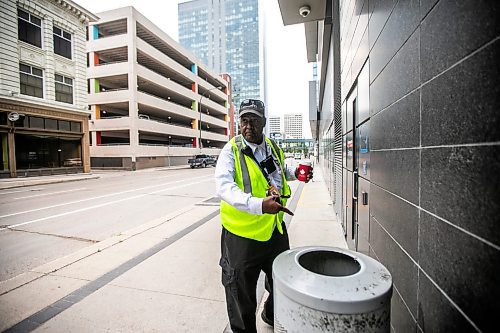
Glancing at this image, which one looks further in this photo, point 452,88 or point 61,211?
point 61,211

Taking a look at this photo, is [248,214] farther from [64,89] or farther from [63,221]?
[64,89]

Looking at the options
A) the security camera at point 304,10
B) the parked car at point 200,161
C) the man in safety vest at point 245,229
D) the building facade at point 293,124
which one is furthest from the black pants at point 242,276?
the building facade at point 293,124

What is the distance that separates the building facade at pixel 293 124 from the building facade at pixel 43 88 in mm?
117744

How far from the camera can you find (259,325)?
2684 millimetres

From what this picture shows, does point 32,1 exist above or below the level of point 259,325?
above

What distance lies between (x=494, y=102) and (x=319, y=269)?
126 centimetres

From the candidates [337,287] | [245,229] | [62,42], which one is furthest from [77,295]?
[62,42]

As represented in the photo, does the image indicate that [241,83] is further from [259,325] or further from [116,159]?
[259,325]

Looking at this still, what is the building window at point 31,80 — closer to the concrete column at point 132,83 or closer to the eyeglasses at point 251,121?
the concrete column at point 132,83

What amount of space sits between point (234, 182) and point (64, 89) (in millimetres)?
26686

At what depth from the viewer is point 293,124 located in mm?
140625

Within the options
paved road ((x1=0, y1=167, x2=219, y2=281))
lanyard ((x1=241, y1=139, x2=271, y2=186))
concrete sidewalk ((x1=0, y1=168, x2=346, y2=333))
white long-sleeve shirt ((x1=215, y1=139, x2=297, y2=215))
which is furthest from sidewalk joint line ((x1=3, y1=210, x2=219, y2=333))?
lanyard ((x1=241, y1=139, x2=271, y2=186))

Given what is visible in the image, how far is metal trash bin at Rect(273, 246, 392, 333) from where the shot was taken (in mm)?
1138

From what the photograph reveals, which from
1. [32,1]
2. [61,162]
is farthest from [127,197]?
[32,1]
